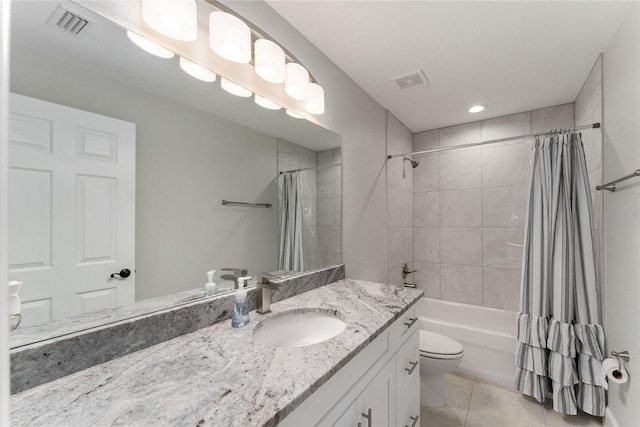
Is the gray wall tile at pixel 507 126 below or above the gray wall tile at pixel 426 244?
above

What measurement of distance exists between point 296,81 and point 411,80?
1014 millimetres

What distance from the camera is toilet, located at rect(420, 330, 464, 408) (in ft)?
6.06

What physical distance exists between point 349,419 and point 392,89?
2085 millimetres

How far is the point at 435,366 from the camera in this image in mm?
1861

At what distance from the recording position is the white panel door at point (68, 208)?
0.67m

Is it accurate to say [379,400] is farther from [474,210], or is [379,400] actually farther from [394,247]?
[474,210]

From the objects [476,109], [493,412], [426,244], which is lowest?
[493,412]

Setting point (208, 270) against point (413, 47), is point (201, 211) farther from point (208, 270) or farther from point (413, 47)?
point (413, 47)

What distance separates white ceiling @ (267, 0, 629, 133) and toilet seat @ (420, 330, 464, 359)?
1.85 meters

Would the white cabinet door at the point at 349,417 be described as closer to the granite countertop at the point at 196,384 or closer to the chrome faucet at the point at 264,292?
the granite countertop at the point at 196,384

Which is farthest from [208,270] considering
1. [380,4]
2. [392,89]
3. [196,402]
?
[392,89]

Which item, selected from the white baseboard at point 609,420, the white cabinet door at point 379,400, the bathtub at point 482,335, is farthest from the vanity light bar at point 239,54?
the white baseboard at point 609,420

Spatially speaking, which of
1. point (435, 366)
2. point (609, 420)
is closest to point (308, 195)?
point (435, 366)

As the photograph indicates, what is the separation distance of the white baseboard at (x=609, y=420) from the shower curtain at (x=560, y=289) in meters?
0.03
